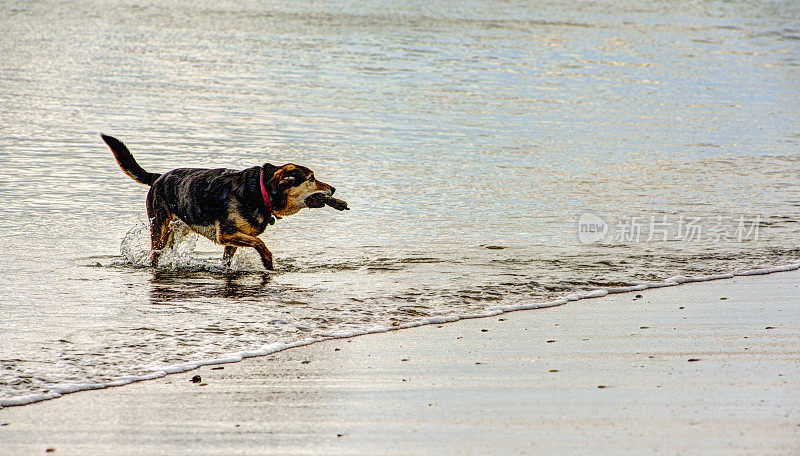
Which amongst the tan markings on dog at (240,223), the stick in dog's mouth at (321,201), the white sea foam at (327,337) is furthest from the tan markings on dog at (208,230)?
the white sea foam at (327,337)

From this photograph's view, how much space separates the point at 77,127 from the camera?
14.1 metres

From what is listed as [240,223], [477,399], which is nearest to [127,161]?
[240,223]

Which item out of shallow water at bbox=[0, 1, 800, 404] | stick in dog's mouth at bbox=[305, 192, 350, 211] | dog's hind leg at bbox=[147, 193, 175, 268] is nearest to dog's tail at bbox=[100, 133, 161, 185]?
dog's hind leg at bbox=[147, 193, 175, 268]

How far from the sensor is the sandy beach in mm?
3928

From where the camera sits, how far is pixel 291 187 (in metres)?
7.35

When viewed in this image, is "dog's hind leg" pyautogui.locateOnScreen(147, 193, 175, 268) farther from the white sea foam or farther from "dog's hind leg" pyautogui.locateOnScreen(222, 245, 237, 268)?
the white sea foam

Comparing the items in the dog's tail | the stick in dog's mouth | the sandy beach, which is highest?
the dog's tail

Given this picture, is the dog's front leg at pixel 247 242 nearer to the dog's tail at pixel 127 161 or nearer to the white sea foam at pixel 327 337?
the dog's tail at pixel 127 161
